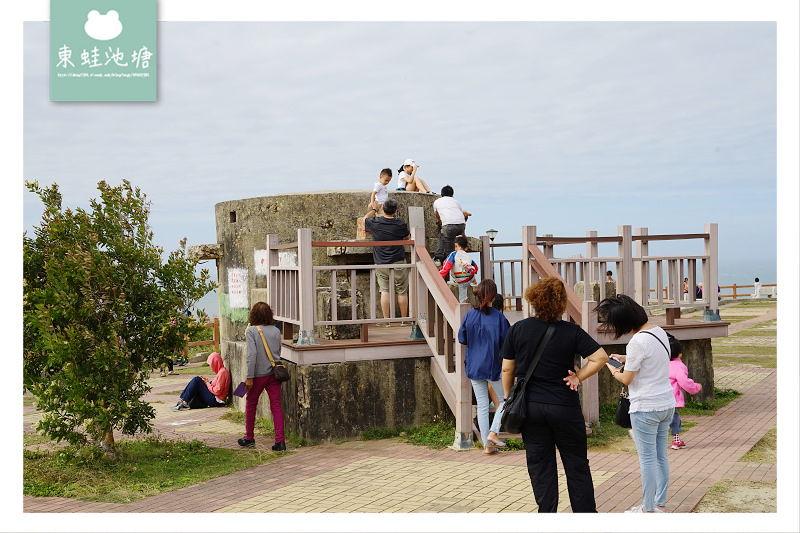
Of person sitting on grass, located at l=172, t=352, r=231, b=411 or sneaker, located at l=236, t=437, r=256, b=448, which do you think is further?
person sitting on grass, located at l=172, t=352, r=231, b=411

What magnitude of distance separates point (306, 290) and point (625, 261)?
4370 millimetres

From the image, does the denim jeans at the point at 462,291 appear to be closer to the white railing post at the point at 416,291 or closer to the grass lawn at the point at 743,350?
the white railing post at the point at 416,291

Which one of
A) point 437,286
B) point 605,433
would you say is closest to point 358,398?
point 437,286

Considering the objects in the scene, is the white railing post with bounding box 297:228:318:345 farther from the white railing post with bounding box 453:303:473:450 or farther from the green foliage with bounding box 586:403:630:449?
the green foliage with bounding box 586:403:630:449

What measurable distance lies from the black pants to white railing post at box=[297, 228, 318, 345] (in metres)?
4.32

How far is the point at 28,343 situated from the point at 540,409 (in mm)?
5668

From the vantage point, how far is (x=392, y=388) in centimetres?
939

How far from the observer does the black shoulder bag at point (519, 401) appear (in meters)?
5.30

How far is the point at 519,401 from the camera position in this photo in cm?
532

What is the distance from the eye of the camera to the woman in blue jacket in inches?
305

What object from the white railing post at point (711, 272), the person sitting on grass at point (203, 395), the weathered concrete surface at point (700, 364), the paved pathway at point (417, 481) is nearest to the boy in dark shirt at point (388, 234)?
the paved pathway at point (417, 481)

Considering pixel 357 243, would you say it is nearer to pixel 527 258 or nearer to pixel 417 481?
pixel 527 258

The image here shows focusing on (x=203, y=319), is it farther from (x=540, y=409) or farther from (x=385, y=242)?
(x=540, y=409)

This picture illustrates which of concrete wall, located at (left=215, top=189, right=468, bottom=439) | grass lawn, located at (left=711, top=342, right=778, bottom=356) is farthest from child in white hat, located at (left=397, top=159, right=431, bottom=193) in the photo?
grass lawn, located at (left=711, top=342, right=778, bottom=356)
